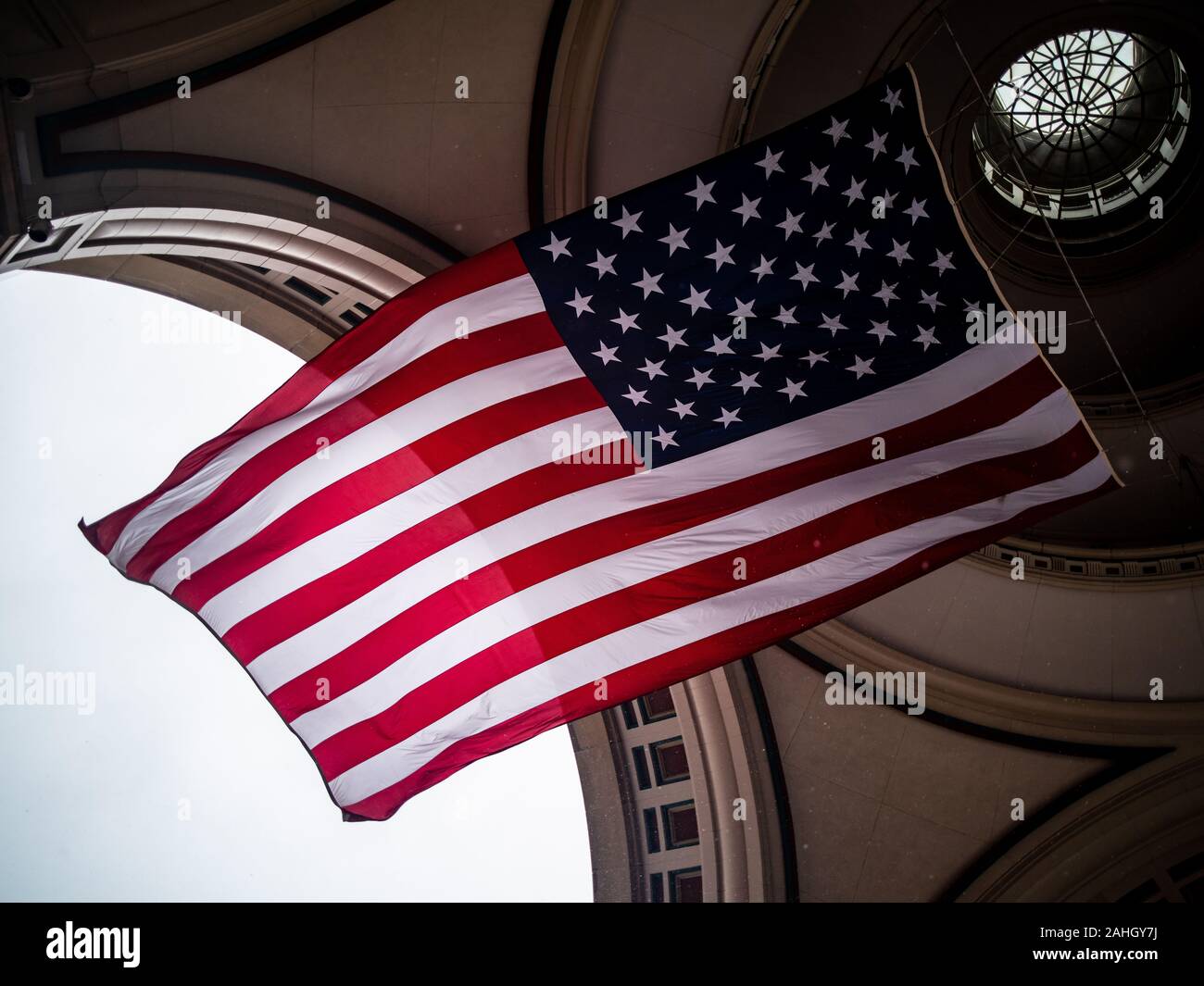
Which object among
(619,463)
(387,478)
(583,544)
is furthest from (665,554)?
(387,478)

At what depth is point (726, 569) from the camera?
6.10m

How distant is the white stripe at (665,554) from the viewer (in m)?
6.06

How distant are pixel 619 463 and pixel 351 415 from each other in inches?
78.7

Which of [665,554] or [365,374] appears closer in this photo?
[665,554]

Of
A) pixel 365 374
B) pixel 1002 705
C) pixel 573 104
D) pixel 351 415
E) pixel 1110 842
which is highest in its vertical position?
pixel 573 104

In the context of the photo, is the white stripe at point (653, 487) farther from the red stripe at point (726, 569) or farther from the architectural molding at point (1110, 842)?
the architectural molding at point (1110, 842)

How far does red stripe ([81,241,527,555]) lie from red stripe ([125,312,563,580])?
0.75ft

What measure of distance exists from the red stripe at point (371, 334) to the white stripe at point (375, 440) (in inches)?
17.8

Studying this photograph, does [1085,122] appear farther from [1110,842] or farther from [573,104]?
[1110,842]

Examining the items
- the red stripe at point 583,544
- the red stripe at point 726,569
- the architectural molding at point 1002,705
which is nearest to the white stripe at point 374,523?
the red stripe at point 583,544

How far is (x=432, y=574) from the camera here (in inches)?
247

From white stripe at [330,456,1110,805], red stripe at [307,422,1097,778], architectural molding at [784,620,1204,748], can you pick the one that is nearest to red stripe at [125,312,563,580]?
red stripe at [307,422,1097,778]
